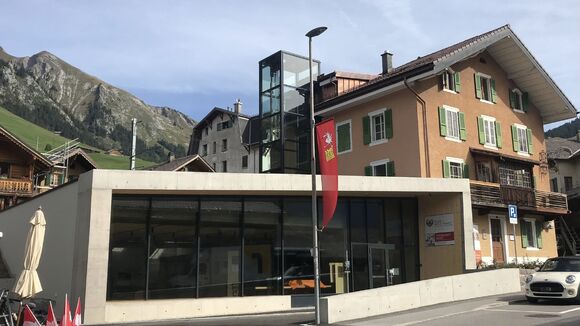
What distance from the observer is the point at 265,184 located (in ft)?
60.2

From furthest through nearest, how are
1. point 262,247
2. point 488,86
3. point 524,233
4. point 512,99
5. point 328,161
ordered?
1. point 512,99
2. point 488,86
3. point 524,233
4. point 262,247
5. point 328,161

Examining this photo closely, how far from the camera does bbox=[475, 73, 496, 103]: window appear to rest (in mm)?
Result: 31688

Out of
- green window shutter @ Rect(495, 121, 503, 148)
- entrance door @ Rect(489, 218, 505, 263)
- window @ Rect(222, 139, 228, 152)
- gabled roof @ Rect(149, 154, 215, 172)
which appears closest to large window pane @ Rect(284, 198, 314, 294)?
entrance door @ Rect(489, 218, 505, 263)

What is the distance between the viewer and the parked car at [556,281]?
15.2 m

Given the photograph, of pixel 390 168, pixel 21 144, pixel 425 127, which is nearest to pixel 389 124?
pixel 425 127

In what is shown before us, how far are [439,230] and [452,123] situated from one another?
390 inches

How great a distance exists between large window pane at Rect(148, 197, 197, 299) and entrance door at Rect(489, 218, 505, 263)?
695 inches

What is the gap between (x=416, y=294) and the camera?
54.9ft

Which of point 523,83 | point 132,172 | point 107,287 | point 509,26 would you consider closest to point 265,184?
point 132,172

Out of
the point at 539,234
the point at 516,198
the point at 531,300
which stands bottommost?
the point at 531,300

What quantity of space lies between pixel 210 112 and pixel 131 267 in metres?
41.7

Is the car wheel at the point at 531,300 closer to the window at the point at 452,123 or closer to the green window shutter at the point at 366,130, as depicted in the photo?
the window at the point at 452,123

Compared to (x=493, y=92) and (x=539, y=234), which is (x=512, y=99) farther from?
(x=539, y=234)

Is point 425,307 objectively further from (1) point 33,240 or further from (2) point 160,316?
(1) point 33,240
